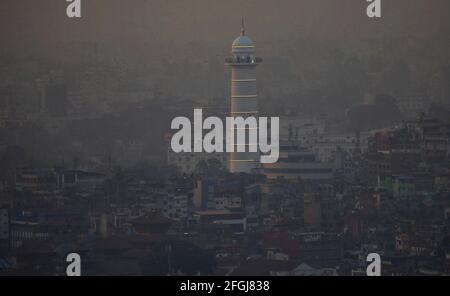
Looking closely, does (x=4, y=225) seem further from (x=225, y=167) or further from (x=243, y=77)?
(x=243, y=77)

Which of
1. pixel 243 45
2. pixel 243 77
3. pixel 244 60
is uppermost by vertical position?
pixel 243 45

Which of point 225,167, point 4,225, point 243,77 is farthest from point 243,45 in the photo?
point 4,225

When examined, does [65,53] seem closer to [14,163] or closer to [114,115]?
[114,115]

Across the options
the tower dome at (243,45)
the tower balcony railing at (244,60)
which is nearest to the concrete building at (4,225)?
the tower balcony railing at (244,60)

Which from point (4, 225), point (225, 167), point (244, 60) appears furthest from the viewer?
point (244, 60)

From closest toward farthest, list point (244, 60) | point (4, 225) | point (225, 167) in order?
point (4, 225) → point (225, 167) → point (244, 60)

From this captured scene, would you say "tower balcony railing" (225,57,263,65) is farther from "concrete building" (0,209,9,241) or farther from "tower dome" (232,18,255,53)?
"concrete building" (0,209,9,241)

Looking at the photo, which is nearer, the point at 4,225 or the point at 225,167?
the point at 4,225

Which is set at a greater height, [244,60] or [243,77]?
[244,60]

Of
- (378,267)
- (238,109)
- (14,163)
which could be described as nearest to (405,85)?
(238,109)

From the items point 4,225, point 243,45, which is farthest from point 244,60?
point 4,225

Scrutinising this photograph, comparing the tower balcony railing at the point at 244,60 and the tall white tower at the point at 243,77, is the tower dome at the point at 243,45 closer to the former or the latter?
the tall white tower at the point at 243,77

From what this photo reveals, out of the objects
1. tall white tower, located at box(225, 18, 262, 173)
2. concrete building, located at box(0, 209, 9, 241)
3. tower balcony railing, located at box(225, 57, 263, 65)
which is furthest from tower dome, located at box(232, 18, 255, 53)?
concrete building, located at box(0, 209, 9, 241)
